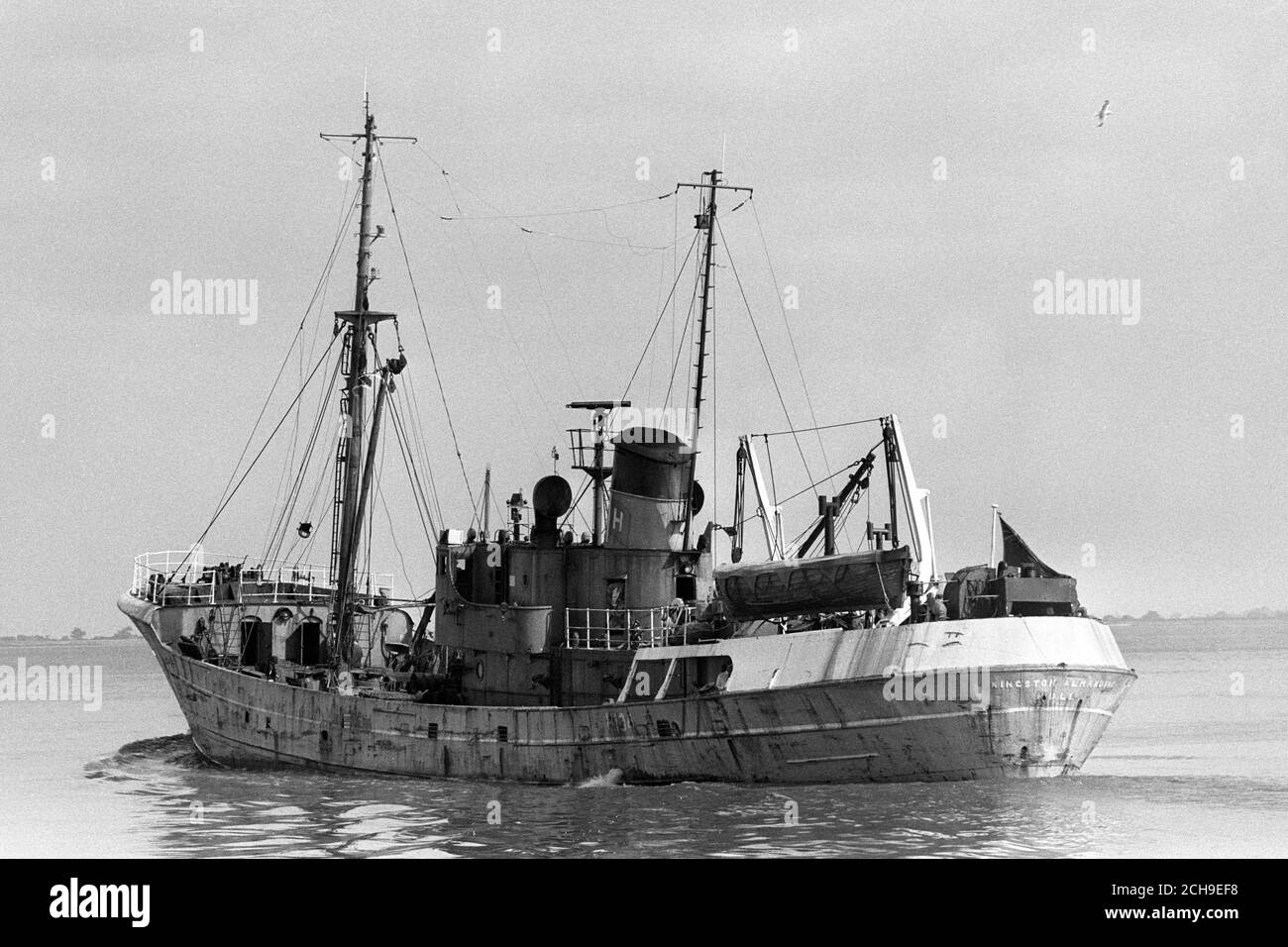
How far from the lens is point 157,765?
1848 inches

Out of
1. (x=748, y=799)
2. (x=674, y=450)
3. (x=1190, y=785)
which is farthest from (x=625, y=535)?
(x=1190, y=785)

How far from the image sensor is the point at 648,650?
3616 centimetres

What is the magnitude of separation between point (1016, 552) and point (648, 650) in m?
8.36

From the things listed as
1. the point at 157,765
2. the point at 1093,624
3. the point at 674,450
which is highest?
the point at 674,450

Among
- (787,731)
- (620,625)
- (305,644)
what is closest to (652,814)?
(787,731)

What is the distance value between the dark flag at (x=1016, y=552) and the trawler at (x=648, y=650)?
0.16ft

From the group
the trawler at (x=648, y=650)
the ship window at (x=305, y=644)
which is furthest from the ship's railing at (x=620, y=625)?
the ship window at (x=305, y=644)

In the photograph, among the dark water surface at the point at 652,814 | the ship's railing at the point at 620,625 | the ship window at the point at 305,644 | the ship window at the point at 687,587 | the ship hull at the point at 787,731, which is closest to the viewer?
the dark water surface at the point at 652,814

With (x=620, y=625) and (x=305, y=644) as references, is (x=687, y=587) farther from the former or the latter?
(x=305, y=644)

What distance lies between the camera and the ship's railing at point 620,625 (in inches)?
1481

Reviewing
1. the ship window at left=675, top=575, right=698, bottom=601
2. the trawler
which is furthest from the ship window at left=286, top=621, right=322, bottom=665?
the ship window at left=675, top=575, right=698, bottom=601

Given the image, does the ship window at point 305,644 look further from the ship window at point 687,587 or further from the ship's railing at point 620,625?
the ship window at point 687,587

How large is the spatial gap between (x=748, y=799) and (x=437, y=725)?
9.34 m
